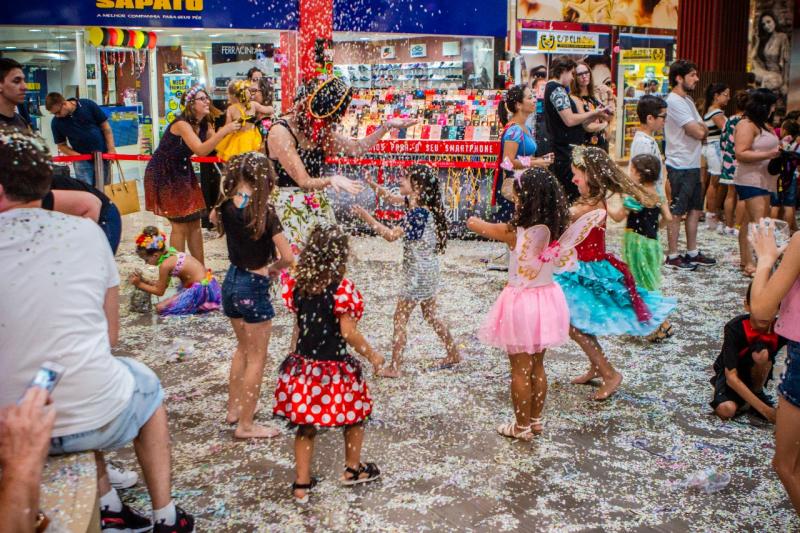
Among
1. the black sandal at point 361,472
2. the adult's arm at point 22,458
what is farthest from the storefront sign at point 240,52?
the adult's arm at point 22,458

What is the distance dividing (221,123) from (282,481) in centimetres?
650

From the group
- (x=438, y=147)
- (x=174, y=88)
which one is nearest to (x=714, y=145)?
(x=438, y=147)

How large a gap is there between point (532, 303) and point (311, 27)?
22.4 feet

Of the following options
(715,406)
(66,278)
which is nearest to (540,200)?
Answer: (715,406)

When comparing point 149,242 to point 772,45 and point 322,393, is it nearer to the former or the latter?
point 322,393

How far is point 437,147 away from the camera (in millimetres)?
8977

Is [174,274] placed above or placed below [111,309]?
below

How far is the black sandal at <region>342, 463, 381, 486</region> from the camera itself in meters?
3.48

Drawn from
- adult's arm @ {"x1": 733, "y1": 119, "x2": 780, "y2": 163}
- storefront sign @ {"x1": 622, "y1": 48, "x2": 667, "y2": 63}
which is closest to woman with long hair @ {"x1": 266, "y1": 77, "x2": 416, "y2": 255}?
adult's arm @ {"x1": 733, "y1": 119, "x2": 780, "y2": 163}

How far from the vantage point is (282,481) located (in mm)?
3535

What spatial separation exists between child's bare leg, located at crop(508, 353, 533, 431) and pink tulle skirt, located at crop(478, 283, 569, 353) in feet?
0.17

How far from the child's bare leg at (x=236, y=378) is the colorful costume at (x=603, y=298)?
5.75 feet

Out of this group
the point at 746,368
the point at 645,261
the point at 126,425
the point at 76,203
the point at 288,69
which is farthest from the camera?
the point at 288,69

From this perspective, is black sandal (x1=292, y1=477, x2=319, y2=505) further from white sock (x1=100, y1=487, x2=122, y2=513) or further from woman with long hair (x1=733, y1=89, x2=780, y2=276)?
woman with long hair (x1=733, y1=89, x2=780, y2=276)
